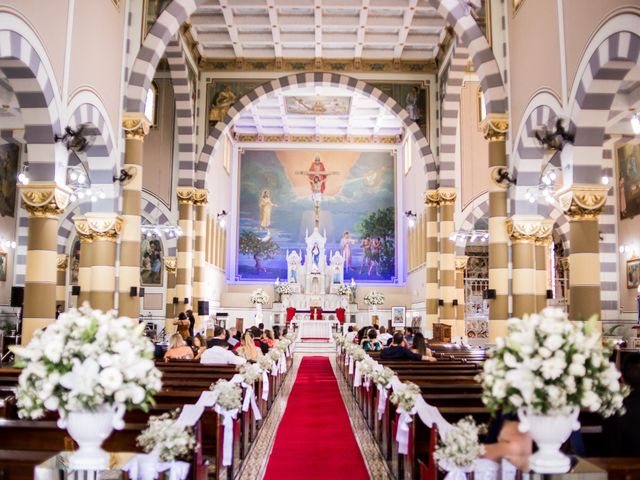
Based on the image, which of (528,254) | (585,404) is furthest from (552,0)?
(585,404)

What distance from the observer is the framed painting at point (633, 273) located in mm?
18312

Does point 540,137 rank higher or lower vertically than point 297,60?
lower

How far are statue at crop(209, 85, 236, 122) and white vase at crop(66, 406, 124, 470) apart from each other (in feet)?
59.9

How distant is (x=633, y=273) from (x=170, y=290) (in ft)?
47.1

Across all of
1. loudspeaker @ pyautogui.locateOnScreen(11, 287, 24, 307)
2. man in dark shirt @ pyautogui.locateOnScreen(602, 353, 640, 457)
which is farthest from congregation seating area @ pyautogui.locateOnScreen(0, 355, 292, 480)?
loudspeaker @ pyautogui.locateOnScreen(11, 287, 24, 307)

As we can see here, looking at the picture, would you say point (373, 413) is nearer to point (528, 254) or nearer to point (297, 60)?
point (528, 254)

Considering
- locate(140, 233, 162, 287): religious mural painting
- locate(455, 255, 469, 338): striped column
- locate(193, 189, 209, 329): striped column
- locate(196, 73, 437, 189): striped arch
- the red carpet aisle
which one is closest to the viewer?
the red carpet aisle

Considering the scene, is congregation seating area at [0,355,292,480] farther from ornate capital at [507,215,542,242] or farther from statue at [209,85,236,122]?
statue at [209,85,236,122]

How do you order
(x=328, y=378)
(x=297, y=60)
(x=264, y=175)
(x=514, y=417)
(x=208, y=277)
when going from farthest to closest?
(x=264, y=175) → (x=208, y=277) → (x=297, y=60) → (x=328, y=378) → (x=514, y=417)

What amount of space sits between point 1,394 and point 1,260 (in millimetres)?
13871

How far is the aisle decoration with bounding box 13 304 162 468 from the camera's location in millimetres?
3541

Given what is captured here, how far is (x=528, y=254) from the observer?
42.6 ft

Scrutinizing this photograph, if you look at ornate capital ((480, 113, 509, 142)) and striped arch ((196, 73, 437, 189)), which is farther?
striped arch ((196, 73, 437, 189))

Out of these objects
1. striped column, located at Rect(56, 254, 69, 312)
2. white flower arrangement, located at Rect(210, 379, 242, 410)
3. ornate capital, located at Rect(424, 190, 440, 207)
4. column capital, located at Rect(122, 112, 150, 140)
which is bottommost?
white flower arrangement, located at Rect(210, 379, 242, 410)
